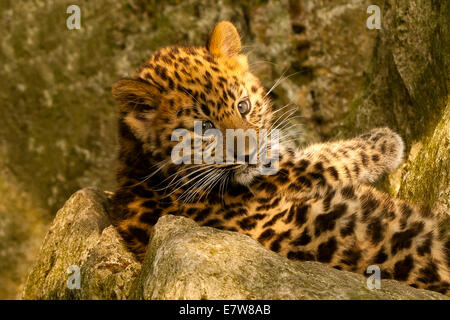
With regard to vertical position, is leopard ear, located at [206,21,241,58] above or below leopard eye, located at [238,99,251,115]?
above

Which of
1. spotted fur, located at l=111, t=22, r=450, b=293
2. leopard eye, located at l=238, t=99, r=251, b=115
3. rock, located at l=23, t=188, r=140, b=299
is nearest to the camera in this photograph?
spotted fur, located at l=111, t=22, r=450, b=293

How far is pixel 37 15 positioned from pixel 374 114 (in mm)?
6792

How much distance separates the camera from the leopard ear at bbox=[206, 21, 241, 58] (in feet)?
18.4

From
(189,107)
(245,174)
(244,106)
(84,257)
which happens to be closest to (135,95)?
(189,107)

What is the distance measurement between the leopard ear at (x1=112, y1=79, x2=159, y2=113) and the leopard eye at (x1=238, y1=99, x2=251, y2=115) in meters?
0.78

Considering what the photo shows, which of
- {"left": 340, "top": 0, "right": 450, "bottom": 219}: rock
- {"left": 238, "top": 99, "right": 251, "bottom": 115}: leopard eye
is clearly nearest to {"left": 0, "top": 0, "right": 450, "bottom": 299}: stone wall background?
{"left": 340, "top": 0, "right": 450, "bottom": 219}: rock

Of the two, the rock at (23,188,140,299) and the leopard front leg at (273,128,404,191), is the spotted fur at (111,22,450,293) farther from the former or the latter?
the rock at (23,188,140,299)

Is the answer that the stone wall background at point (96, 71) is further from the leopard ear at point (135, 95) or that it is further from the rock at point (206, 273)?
the rock at point (206, 273)

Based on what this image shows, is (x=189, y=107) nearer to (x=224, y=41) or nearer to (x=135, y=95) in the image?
(x=135, y=95)

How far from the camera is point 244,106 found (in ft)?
17.4

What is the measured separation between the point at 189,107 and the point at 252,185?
35.8 inches

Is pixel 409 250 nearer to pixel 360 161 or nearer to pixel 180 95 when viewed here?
pixel 360 161
